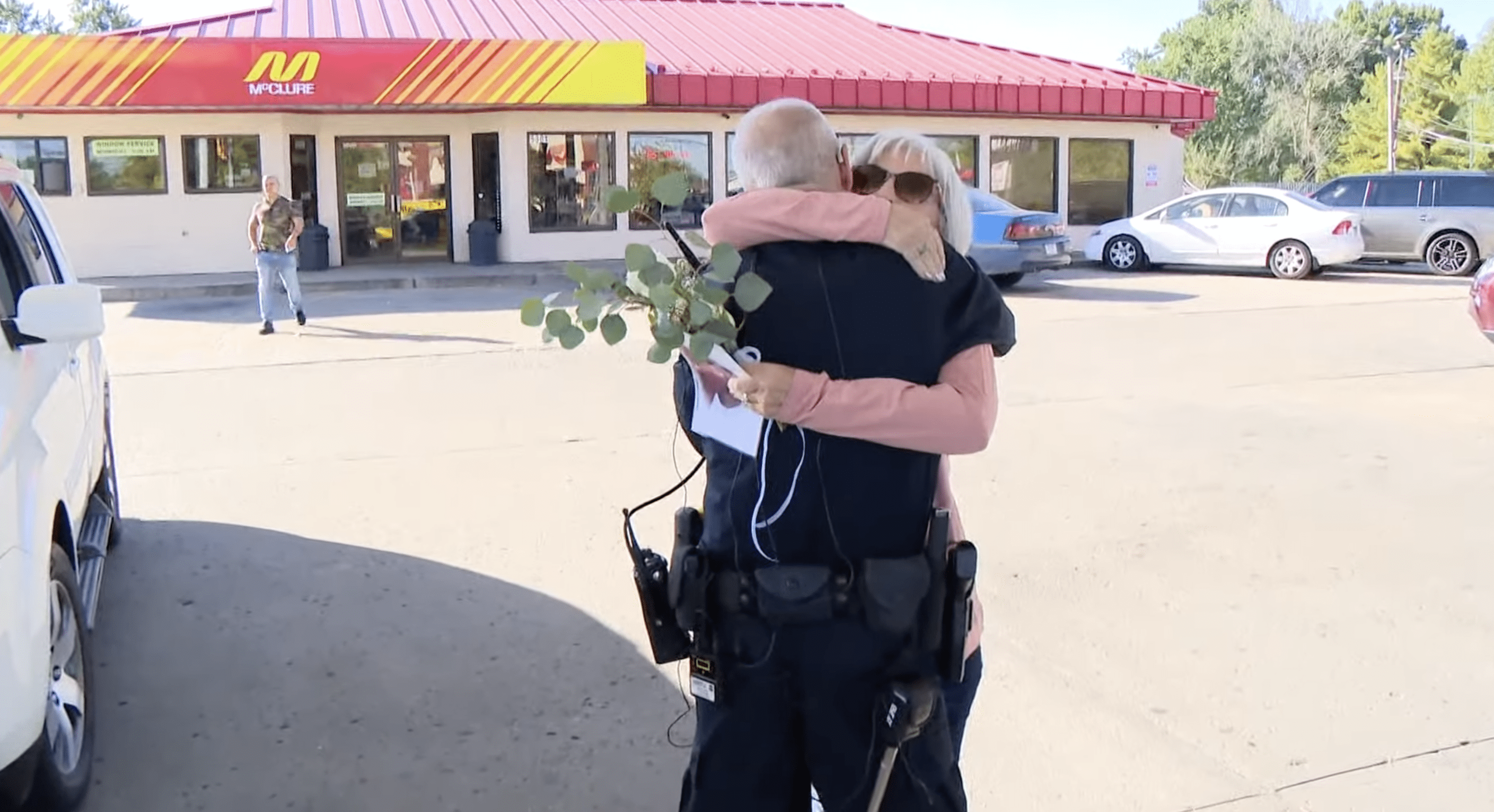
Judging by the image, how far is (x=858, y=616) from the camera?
2.32m

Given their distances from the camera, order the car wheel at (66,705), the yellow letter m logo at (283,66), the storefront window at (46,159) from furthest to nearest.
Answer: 1. the storefront window at (46,159)
2. the yellow letter m logo at (283,66)
3. the car wheel at (66,705)

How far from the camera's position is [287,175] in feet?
68.2

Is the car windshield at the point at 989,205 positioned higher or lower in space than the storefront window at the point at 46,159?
lower

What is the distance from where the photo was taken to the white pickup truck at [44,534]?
9.73 ft

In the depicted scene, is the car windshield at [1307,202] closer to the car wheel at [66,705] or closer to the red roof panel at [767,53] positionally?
the red roof panel at [767,53]

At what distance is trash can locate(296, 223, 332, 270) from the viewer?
20.4m

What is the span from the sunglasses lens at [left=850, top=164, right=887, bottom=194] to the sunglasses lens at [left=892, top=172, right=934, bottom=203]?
4 centimetres

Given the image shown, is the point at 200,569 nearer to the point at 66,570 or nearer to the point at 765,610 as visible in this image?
the point at 66,570

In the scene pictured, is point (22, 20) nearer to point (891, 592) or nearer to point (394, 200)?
point (394, 200)

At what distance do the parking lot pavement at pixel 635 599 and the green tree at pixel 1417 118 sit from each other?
169ft

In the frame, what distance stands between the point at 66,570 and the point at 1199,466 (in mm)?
5696

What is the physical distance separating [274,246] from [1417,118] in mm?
61672

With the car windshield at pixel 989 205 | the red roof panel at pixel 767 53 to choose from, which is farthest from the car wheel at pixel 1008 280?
the red roof panel at pixel 767 53

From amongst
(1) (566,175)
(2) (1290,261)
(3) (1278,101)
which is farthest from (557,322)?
(3) (1278,101)
